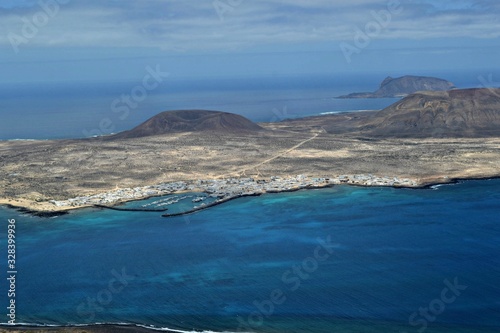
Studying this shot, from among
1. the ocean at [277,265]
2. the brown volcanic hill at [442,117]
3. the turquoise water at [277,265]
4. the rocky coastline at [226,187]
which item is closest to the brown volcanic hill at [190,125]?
the brown volcanic hill at [442,117]

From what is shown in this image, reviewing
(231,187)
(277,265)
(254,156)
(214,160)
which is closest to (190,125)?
(254,156)

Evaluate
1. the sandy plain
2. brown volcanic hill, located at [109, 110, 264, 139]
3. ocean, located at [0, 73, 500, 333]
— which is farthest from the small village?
brown volcanic hill, located at [109, 110, 264, 139]

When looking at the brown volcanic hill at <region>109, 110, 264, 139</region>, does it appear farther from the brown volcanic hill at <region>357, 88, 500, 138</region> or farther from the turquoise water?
the turquoise water

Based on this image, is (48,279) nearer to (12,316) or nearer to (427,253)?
(12,316)

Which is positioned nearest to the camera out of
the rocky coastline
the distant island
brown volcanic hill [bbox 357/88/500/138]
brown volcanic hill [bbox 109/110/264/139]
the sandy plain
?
the rocky coastline

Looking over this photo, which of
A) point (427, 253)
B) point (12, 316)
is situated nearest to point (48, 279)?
point (12, 316)
